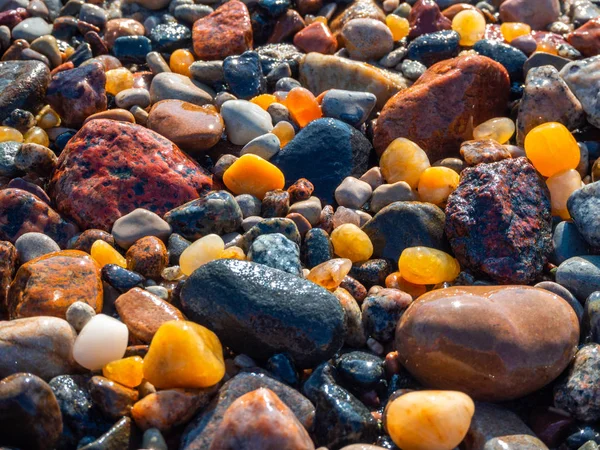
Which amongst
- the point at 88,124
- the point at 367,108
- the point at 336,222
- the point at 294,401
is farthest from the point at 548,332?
the point at 88,124

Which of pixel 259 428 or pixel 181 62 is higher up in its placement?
pixel 181 62

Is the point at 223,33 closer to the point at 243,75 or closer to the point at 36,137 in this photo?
the point at 243,75

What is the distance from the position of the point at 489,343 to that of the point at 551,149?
5.38 feet

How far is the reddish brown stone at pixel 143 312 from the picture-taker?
3.48 m

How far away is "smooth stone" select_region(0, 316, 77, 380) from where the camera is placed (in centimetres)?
323

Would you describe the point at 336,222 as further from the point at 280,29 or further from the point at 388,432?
the point at 280,29

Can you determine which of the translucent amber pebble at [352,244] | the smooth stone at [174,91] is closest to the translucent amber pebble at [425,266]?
the translucent amber pebble at [352,244]

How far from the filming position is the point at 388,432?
3.13 metres

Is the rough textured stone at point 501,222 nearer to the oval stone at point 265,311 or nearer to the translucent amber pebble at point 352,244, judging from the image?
the translucent amber pebble at point 352,244

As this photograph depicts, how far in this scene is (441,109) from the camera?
4809mm

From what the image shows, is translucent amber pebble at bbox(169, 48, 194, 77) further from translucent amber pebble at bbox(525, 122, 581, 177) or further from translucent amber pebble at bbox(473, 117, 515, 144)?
translucent amber pebble at bbox(525, 122, 581, 177)

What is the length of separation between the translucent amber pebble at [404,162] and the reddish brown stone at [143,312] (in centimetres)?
181

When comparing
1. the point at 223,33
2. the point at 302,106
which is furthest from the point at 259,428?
the point at 223,33

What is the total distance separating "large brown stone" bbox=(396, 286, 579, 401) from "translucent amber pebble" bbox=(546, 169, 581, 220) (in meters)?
1.09
